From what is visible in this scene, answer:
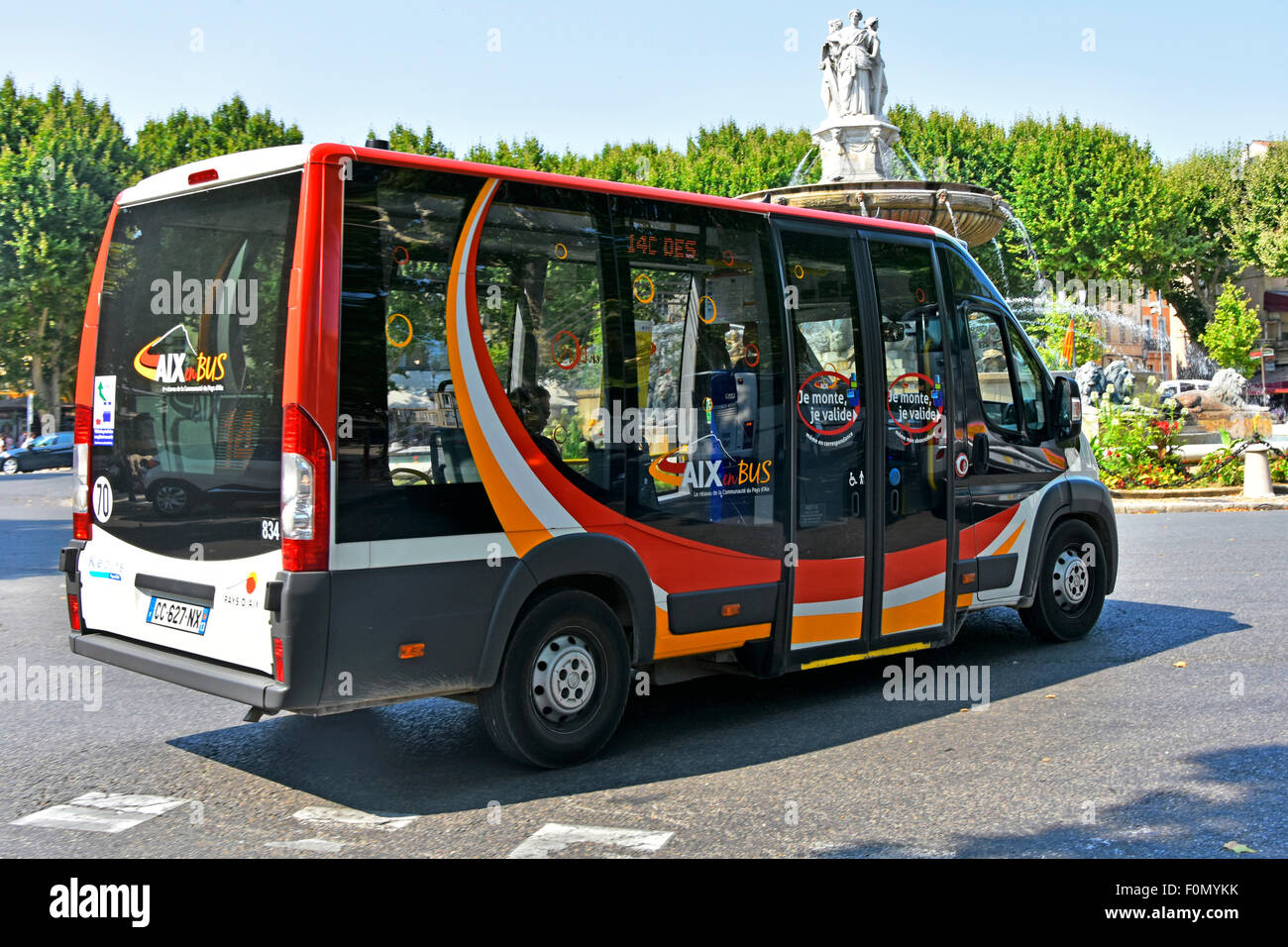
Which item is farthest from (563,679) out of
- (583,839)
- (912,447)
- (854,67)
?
(854,67)

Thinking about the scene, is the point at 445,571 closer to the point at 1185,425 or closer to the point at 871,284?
the point at 871,284

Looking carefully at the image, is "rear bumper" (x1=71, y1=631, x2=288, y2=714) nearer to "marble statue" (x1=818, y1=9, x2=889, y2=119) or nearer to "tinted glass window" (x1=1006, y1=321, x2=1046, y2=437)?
"tinted glass window" (x1=1006, y1=321, x2=1046, y2=437)

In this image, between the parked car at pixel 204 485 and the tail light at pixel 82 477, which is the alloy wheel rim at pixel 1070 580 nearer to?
the parked car at pixel 204 485

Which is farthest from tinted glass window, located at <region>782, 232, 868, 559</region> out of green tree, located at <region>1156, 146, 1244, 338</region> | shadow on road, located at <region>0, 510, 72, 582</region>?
green tree, located at <region>1156, 146, 1244, 338</region>

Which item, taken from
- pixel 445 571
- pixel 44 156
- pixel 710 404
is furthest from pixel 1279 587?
pixel 44 156

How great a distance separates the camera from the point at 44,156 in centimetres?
4019

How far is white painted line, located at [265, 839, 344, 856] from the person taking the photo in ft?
14.8

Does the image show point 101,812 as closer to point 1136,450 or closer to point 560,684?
point 560,684

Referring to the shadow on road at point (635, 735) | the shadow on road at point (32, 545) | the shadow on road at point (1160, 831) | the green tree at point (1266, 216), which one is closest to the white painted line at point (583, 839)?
the shadow on road at point (635, 735)

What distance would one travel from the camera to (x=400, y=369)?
16.4 ft

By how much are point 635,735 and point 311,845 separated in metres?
2.10

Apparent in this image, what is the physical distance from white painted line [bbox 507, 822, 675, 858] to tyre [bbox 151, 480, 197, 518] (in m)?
2.10
